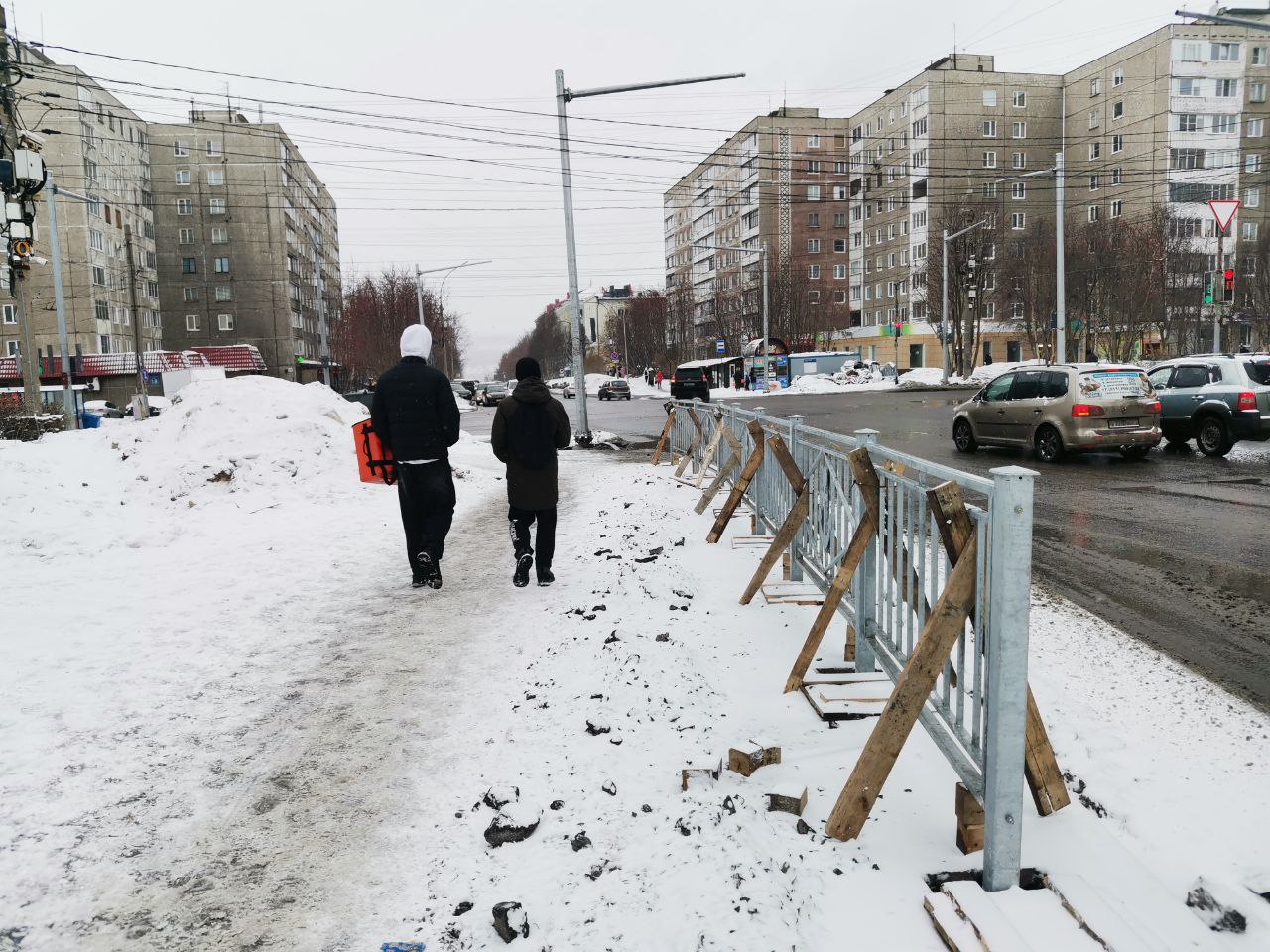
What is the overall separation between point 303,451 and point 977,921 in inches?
432

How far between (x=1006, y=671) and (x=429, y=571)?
539 centimetres

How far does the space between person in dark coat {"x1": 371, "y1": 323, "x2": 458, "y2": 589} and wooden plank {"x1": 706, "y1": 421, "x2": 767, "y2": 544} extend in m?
2.45

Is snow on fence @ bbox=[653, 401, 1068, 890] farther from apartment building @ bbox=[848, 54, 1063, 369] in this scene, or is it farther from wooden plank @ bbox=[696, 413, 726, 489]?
apartment building @ bbox=[848, 54, 1063, 369]

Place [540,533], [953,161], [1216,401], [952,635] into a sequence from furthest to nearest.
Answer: [953,161] → [1216,401] → [540,533] → [952,635]

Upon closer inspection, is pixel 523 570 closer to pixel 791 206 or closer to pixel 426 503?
pixel 426 503

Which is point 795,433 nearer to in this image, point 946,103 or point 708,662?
point 708,662

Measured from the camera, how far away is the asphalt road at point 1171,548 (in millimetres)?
5723

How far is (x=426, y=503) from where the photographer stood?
7.27 metres

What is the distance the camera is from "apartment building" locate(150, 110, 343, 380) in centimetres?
8094

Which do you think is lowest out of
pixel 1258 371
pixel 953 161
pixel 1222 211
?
pixel 1258 371

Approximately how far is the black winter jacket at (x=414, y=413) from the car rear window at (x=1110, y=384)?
1168cm

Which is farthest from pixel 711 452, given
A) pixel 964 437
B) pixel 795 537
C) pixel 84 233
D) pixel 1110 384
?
pixel 84 233

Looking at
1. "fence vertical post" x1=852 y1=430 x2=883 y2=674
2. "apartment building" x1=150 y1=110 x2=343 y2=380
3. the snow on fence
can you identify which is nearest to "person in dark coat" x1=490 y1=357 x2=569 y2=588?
the snow on fence

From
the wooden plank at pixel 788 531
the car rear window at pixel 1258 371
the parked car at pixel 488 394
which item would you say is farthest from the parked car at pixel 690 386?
the wooden plank at pixel 788 531
